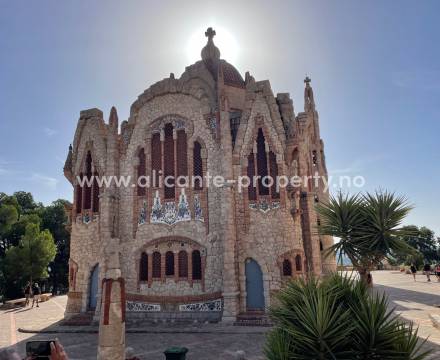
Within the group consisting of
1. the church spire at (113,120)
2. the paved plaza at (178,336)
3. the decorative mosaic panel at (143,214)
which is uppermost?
the church spire at (113,120)

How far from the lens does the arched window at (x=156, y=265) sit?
18.3 metres

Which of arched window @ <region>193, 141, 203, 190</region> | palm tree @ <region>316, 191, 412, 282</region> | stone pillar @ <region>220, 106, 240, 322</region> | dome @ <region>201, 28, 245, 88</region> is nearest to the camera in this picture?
palm tree @ <region>316, 191, 412, 282</region>

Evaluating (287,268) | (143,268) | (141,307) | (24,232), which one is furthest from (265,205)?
(24,232)

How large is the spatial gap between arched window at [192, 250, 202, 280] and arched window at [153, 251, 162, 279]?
1885 millimetres

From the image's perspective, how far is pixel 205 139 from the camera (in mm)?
19203

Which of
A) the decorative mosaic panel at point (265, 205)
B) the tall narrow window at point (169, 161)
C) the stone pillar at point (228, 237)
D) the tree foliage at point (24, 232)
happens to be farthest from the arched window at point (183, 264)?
the tree foliage at point (24, 232)

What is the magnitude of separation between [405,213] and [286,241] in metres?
6.67

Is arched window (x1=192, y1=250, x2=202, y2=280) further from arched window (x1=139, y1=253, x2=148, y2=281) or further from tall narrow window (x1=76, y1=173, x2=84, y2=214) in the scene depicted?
tall narrow window (x1=76, y1=173, x2=84, y2=214)

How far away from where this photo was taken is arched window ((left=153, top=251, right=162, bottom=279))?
18.3 m

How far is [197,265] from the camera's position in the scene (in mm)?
17953

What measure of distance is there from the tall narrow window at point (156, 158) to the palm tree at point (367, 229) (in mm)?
10618

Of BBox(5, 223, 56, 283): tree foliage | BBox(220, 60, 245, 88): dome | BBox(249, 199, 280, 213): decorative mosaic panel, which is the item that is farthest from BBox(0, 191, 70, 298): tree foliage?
BBox(249, 199, 280, 213): decorative mosaic panel

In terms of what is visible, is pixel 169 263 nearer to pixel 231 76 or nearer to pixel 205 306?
pixel 205 306

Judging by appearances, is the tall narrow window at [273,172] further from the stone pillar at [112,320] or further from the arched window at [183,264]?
the stone pillar at [112,320]
